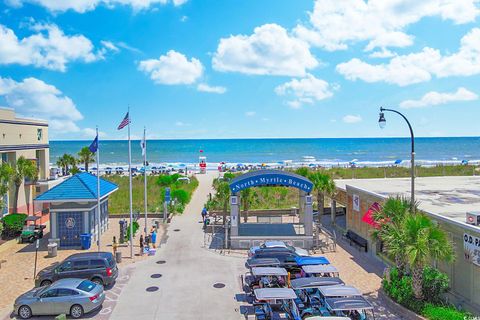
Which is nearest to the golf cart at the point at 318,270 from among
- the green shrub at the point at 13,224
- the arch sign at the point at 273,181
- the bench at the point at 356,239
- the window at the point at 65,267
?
the bench at the point at 356,239

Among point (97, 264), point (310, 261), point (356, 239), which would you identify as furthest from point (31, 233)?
point (356, 239)

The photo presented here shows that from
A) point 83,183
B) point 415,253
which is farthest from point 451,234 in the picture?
point 83,183

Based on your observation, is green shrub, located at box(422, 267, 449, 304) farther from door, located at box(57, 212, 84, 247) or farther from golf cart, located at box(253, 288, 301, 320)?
door, located at box(57, 212, 84, 247)

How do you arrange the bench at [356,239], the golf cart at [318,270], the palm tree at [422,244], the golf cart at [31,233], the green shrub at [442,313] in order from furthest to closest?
the golf cart at [31,233]
the bench at [356,239]
the golf cart at [318,270]
the palm tree at [422,244]
the green shrub at [442,313]

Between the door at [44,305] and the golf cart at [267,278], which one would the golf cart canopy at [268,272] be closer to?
the golf cart at [267,278]

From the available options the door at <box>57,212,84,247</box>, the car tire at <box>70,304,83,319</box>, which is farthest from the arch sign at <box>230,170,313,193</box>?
the car tire at <box>70,304,83,319</box>

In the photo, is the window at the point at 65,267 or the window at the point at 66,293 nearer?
the window at the point at 66,293

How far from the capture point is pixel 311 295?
16.0m

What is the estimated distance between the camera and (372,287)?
18.1m

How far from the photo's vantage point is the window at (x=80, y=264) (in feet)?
59.4

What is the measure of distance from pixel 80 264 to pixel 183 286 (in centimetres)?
485

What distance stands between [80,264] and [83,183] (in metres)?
9.40

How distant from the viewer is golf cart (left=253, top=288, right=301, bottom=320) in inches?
546

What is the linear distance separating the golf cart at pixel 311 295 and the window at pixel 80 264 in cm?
944
